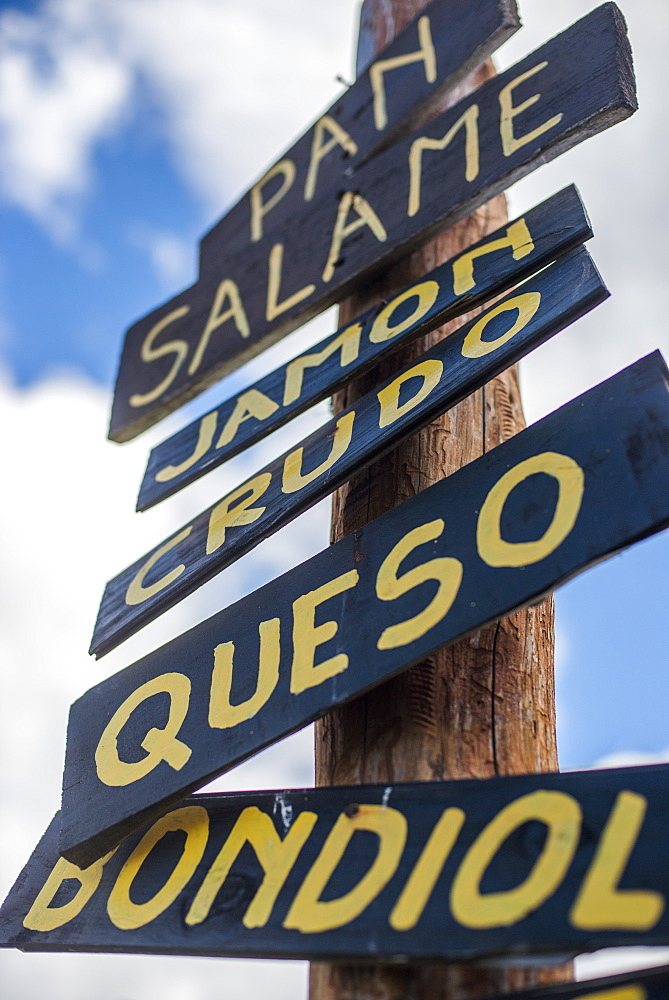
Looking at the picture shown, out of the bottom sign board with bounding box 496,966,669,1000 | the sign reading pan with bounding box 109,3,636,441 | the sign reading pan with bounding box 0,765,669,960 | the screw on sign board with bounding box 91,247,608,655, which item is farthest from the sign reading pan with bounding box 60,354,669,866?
the sign reading pan with bounding box 109,3,636,441

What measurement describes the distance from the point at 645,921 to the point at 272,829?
0.75 m

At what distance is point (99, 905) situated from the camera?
6.48 ft

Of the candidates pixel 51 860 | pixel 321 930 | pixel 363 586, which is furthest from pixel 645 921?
pixel 51 860

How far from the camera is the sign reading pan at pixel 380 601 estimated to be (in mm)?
1792

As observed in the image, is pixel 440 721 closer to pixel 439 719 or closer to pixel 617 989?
pixel 439 719

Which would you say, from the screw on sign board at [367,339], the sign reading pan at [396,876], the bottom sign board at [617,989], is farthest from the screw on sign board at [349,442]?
the bottom sign board at [617,989]

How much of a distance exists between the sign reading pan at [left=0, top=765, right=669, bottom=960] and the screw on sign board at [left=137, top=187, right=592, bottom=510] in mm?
1263

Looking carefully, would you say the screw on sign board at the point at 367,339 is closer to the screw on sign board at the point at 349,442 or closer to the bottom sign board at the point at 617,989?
the screw on sign board at the point at 349,442

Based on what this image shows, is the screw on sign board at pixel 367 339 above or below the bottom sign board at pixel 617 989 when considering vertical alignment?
above

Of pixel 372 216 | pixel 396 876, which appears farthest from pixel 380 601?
pixel 372 216

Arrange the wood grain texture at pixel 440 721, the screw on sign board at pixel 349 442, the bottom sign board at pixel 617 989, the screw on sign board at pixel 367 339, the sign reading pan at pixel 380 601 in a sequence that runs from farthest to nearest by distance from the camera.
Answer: the screw on sign board at pixel 367 339
the screw on sign board at pixel 349 442
the sign reading pan at pixel 380 601
the wood grain texture at pixel 440 721
the bottom sign board at pixel 617 989

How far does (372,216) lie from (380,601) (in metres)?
→ 1.90

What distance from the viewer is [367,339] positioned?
2789mm

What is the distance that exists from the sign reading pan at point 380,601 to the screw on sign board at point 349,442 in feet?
0.83
